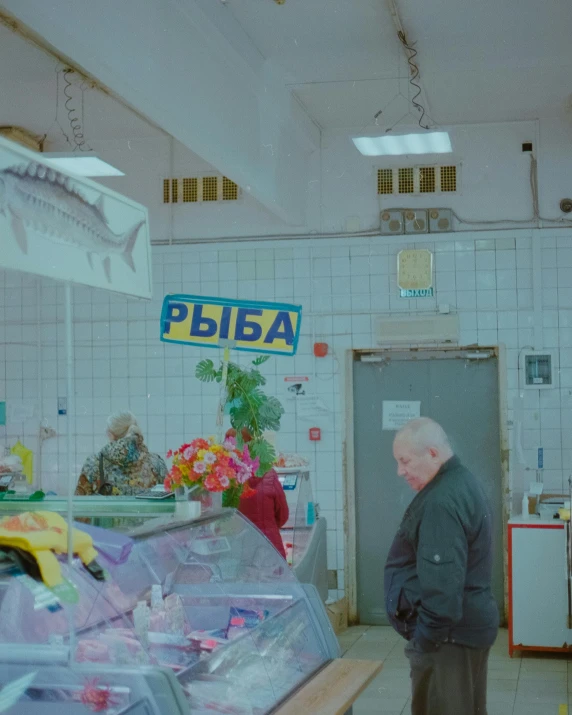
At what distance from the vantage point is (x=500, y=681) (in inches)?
245

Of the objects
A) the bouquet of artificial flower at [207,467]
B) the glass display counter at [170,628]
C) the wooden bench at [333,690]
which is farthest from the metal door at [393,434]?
the wooden bench at [333,690]

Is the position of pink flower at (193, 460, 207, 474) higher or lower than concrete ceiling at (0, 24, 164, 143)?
lower

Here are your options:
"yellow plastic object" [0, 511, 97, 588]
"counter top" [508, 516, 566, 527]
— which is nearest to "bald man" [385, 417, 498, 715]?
"yellow plastic object" [0, 511, 97, 588]

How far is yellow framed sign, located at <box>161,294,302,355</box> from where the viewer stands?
510 centimetres

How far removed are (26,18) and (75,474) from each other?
5731 millimetres

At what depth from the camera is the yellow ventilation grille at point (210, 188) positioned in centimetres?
812

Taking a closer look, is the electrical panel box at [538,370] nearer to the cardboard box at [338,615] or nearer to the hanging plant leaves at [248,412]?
the cardboard box at [338,615]

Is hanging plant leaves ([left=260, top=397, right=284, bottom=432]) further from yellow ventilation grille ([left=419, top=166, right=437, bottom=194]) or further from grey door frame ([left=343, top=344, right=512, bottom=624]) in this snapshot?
yellow ventilation grille ([left=419, top=166, right=437, bottom=194])

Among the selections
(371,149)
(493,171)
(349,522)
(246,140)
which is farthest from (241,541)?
(493,171)

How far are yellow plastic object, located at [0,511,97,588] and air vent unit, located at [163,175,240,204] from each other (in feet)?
18.5

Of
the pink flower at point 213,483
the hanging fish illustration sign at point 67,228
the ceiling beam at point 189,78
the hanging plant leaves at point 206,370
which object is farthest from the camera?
the hanging plant leaves at point 206,370

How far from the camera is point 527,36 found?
5.70 m

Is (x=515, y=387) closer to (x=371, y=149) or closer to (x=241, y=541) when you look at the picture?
(x=371, y=149)

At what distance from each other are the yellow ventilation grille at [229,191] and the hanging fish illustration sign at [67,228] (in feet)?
17.8
